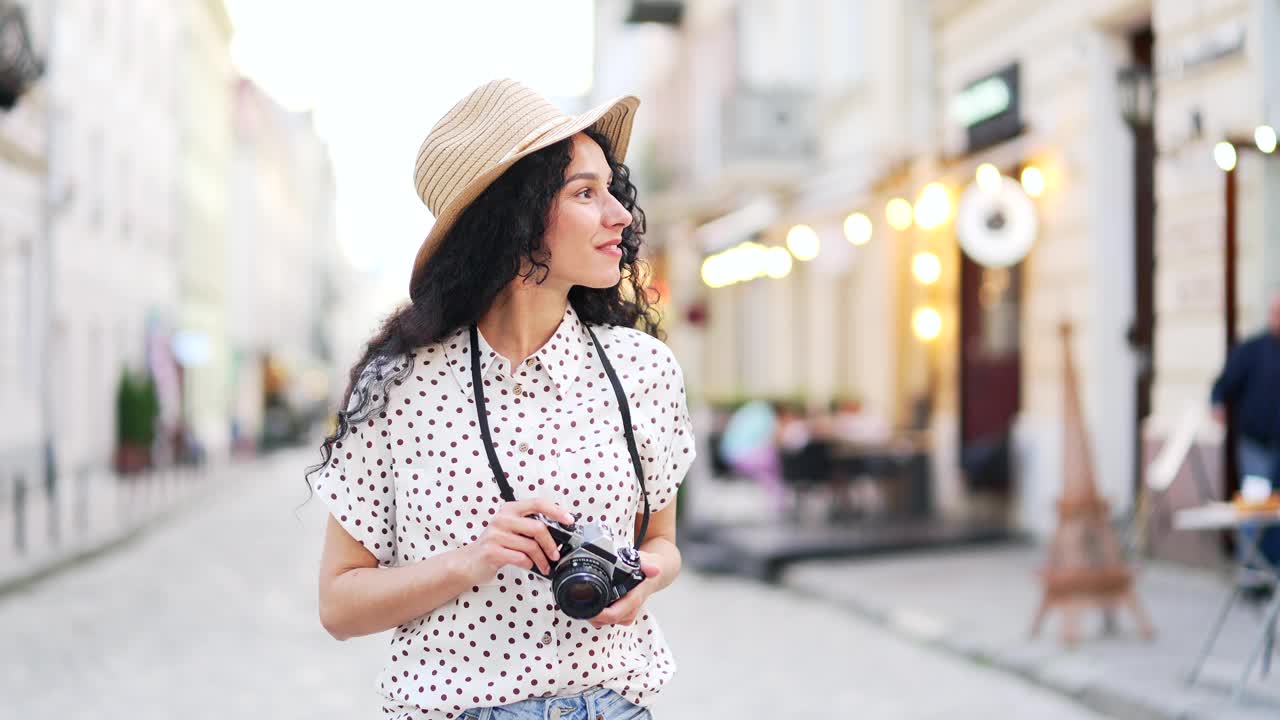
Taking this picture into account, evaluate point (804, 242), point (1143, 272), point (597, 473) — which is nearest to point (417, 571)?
point (597, 473)

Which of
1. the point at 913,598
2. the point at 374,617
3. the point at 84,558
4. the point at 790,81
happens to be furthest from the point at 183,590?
the point at 790,81

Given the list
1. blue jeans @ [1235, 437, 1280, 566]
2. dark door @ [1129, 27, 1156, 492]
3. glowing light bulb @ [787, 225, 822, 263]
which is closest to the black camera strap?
blue jeans @ [1235, 437, 1280, 566]

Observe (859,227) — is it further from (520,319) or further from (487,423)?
(487,423)

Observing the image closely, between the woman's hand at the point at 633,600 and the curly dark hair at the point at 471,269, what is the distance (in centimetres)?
44

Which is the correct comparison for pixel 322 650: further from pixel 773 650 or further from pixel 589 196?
pixel 589 196

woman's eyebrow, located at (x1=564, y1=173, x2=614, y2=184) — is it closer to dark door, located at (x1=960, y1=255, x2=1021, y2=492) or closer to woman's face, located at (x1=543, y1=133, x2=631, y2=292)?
woman's face, located at (x1=543, y1=133, x2=631, y2=292)

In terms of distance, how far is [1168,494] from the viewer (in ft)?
34.3

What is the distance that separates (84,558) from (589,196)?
12.7m

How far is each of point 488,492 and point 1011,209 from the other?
415 inches

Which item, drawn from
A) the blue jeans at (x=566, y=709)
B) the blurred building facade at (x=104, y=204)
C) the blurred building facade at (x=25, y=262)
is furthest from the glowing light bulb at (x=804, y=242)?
the blue jeans at (x=566, y=709)

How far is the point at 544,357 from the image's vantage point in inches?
80.4

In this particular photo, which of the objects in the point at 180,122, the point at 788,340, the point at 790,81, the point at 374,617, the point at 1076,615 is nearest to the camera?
the point at 374,617

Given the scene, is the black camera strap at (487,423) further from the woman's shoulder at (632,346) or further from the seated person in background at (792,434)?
the seated person in background at (792,434)

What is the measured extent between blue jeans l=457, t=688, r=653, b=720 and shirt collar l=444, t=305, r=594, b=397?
0.45 metres
